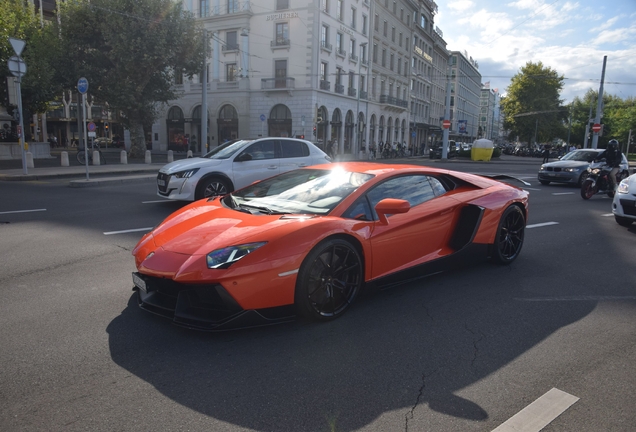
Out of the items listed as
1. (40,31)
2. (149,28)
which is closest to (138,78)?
(149,28)

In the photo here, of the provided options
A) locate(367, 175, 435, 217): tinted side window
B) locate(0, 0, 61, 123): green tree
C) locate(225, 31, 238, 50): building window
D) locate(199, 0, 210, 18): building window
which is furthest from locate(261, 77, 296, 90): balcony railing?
locate(367, 175, 435, 217): tinted side window

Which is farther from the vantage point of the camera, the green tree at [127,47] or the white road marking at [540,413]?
the green tree at [127,47]

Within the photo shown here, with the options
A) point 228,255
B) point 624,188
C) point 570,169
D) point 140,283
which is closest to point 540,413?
point 228,255

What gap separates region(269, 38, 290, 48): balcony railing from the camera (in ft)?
130

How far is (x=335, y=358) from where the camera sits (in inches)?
120

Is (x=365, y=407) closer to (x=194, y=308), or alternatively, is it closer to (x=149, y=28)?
(x=194, y=308)

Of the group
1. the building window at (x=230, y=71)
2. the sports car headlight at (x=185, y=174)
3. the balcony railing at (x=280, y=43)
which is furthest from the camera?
the building window at (x=230, y=71)

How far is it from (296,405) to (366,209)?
6.20 ft

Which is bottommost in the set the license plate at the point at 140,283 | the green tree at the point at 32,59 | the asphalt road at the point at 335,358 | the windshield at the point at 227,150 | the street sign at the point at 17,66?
the asphalt road at the point at 335,358

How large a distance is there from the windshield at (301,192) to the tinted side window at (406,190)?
17 centimetres

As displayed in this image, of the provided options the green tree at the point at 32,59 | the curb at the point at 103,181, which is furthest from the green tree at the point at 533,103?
the curb at the point at 103,181

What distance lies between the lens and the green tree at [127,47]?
87.9 ft

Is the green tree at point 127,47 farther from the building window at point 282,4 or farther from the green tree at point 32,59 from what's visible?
the building window at point 282,4

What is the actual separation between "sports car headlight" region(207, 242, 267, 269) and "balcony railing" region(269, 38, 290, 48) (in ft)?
129
